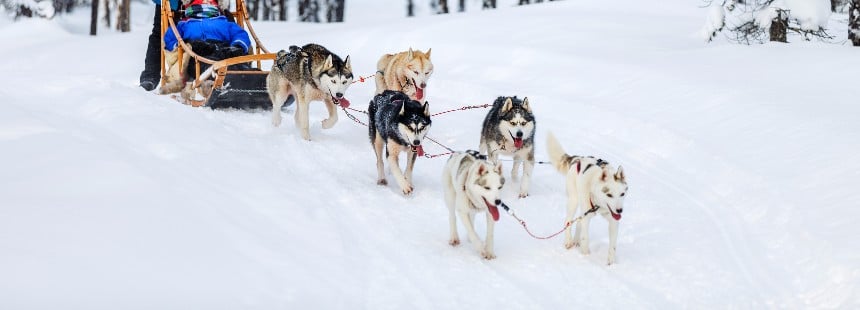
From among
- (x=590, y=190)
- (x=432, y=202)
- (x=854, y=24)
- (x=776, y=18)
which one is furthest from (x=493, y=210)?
(x=854, y=24)

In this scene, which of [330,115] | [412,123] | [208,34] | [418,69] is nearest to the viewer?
[412,123]

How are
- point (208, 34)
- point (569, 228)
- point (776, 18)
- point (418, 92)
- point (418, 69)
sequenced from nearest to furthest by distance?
1. point (569, 228)
2. point (418, 69)
3. point (418, 92)
4. point (208, 34)
5. point (776, 18)

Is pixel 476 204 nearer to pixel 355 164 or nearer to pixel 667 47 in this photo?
pixel 355 164

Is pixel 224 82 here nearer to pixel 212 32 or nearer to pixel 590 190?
pixel 212 32

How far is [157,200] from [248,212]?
58 cm

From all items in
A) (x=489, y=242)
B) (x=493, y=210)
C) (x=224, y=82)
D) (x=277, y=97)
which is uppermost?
(x=224, y=82)

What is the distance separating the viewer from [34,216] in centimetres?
361

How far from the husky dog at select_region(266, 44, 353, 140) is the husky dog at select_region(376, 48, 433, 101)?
956 millimetres

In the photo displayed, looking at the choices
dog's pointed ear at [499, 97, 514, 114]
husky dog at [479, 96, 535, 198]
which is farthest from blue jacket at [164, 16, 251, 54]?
dog's pointed ear at [499, 97, 514, 114]

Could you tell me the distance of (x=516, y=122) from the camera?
5848 mm

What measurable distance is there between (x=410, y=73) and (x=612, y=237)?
3.64 m

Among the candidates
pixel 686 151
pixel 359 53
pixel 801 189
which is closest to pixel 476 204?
pixel 801 189

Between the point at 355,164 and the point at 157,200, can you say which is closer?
the point at 157,200

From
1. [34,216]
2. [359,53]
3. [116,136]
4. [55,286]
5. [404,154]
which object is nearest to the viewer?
[55,286]
